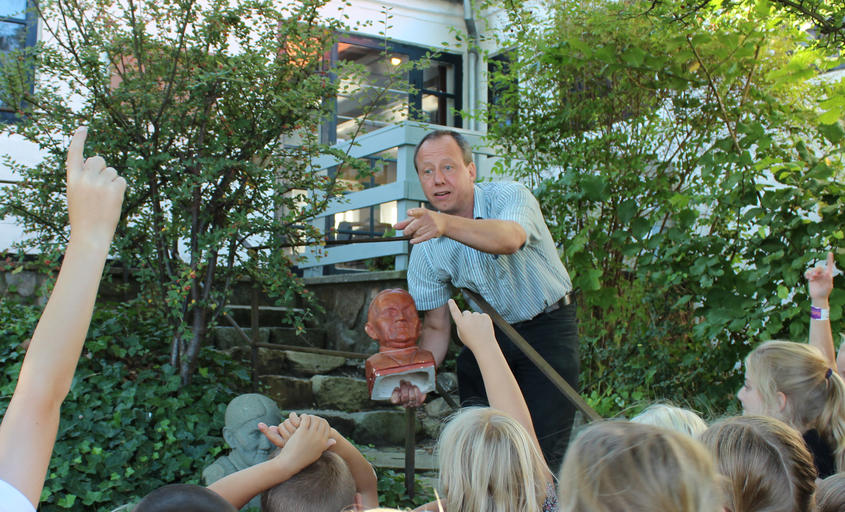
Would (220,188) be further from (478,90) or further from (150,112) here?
(478,90)

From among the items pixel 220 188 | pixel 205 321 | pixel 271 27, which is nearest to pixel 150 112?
pixel 220 188

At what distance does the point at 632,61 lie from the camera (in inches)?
140

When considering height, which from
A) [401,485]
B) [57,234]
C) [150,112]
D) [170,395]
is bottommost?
[401,485]

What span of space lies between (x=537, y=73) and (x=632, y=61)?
5.24ft

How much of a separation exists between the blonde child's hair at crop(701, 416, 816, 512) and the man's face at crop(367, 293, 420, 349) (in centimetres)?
109

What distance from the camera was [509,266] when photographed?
2.50 metres

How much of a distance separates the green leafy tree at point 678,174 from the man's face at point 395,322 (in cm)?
167

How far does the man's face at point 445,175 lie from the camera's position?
2.54m

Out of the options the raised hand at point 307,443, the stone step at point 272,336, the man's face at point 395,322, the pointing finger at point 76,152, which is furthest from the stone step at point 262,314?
the pointing finger at point 76,152

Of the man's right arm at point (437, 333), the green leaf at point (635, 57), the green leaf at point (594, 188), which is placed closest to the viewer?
the man's right arm at point (437, 333)

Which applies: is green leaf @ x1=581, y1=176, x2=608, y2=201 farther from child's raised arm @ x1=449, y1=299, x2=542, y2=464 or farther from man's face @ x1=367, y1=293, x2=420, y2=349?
child's raised arm @ x1=449, y1=299, x2=542, y2=464

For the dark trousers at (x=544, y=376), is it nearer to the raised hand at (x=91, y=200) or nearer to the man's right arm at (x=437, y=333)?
the man's right arm at (x=437, y=333)

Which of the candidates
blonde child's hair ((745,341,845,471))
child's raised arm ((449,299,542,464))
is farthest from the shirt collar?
blonde child's hair ((745,341,845,471))

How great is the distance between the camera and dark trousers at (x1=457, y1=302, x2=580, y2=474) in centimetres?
245
